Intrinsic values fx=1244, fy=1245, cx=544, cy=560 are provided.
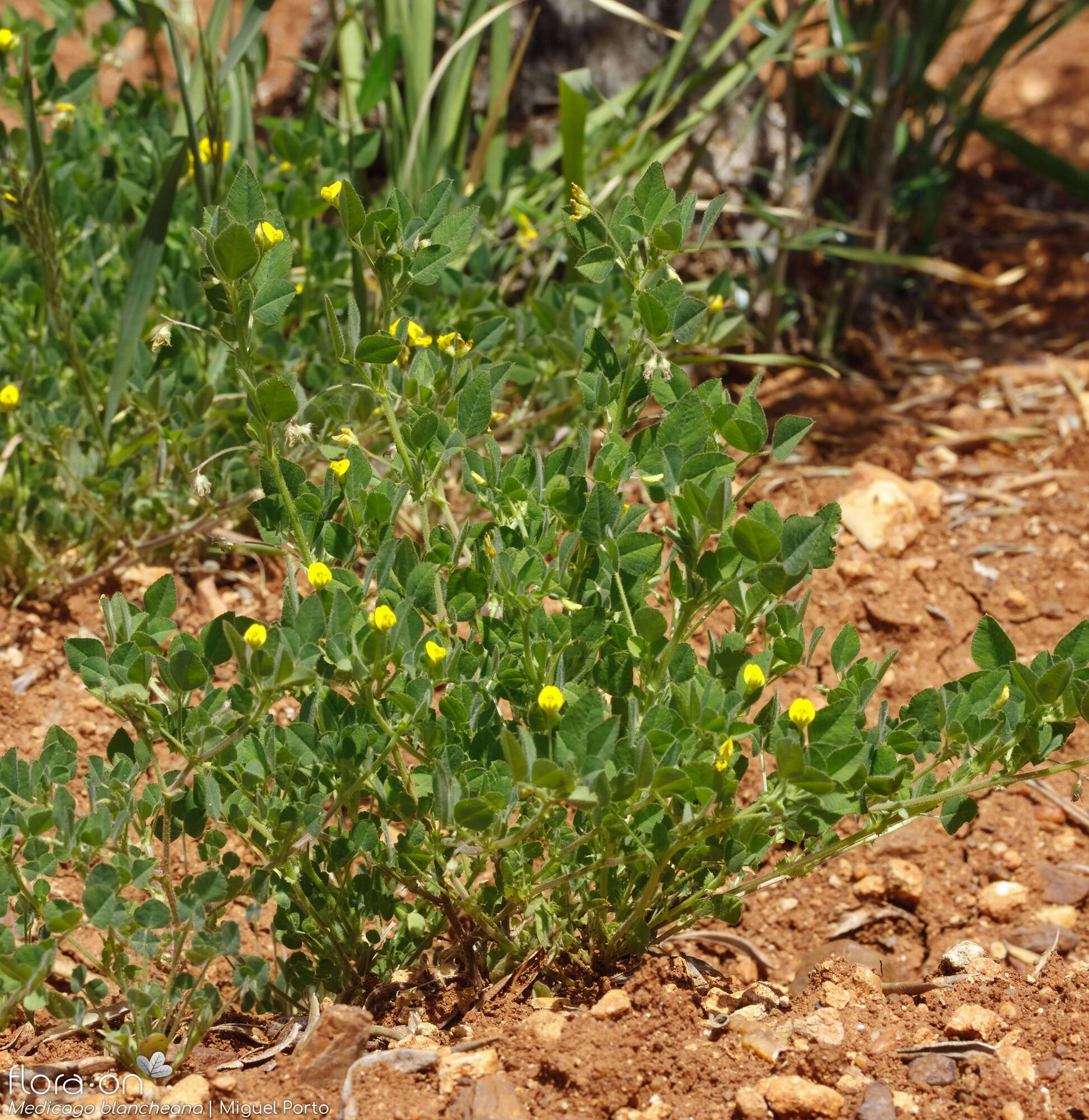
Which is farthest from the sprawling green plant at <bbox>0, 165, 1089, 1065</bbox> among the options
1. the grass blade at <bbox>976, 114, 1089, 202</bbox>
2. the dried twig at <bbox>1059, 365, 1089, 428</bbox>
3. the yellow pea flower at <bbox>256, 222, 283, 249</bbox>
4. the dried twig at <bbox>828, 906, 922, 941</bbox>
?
the grass blade at <bbox>976, 114, 1089, 202</bbox>

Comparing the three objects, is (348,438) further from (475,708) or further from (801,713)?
(801,713)

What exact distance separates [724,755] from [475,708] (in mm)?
282

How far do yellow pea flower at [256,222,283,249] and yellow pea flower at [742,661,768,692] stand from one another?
0.70 meters

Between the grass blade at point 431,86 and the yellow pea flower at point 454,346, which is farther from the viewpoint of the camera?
the grass blade at point 431,86

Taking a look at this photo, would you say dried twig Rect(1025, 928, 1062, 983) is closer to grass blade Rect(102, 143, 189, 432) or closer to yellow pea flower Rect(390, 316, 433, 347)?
yellow pea flower Rect(390, 316, 433, 347)

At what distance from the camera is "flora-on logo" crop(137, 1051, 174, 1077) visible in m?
1.34

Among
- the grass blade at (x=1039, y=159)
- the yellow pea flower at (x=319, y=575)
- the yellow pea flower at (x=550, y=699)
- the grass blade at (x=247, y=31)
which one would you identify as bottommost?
the grass blade at (x=1039, y=159)

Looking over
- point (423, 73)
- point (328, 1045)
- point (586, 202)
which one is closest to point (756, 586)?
point (586, 202)

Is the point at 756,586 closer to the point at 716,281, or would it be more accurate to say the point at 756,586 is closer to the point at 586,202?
the point at 586,202

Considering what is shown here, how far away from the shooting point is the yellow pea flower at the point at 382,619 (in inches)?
49.0

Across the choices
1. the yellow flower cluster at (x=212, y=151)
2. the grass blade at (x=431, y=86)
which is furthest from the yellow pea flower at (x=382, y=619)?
the grass blade at (x=431, y=86)

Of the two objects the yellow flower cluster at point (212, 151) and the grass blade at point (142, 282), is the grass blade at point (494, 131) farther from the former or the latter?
the grass blade at point (142, 282)

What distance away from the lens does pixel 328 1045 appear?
1363mm

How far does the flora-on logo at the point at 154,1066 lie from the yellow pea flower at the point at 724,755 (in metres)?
0.68
